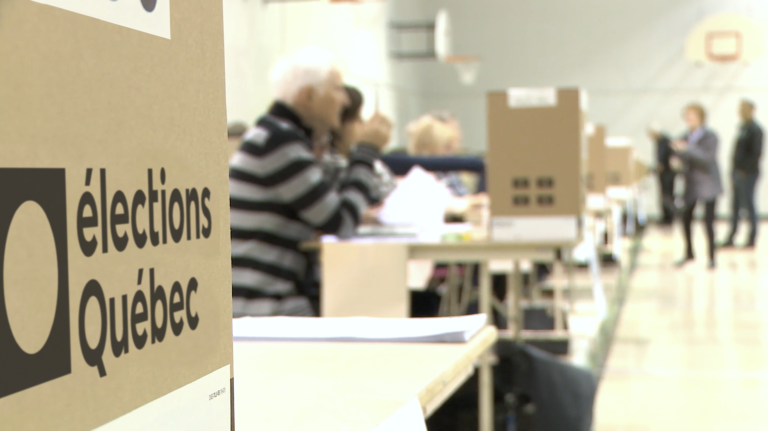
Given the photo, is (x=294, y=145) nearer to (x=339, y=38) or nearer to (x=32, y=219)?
(x=32, y=219)

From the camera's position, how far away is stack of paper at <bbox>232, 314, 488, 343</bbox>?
1016mm

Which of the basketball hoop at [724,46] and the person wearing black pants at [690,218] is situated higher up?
the basketball hoop at [724,46]

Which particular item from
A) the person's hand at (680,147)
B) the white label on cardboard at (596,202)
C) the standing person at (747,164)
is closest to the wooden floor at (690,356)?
the white label on cardboard at (596,202)

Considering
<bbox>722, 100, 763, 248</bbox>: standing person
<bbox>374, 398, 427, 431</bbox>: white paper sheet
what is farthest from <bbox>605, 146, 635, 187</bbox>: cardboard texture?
<bbox>374, 398, 427, 431</bbox>: white paper sheet

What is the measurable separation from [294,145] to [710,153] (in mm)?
5771

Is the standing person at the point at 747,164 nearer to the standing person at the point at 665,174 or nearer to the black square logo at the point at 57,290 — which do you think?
the standing person at the point at 665,174

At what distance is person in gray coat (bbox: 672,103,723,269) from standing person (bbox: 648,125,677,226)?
2912 mm

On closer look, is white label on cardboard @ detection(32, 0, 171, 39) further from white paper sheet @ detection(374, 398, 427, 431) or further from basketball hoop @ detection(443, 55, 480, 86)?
basketball hoop @ detection(443, 55, 480, 86)

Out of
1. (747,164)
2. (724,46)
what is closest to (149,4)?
(747,164)

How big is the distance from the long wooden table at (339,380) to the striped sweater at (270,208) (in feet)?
3.90

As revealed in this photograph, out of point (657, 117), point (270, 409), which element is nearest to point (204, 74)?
point (270, 409)

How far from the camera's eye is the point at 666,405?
2.99m

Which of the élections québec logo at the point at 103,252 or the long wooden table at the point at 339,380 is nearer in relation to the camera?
the élections québec logo at the point at 103,252

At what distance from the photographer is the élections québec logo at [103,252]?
34cm
